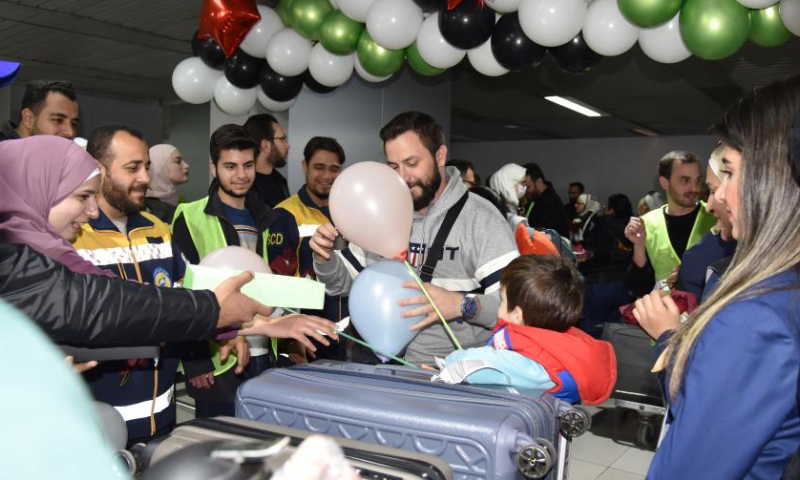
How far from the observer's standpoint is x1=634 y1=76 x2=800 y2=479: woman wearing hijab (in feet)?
2.56

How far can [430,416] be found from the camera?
1068 millimetres

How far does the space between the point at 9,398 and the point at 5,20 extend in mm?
7394

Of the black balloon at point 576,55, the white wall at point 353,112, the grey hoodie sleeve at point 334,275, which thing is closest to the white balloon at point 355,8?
the black balloon at point 576,55

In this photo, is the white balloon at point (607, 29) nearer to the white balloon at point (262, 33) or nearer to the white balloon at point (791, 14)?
the white balloon at point (791, 14)

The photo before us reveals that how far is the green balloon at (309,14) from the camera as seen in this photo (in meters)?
4.25

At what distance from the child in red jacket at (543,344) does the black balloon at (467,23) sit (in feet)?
7.91

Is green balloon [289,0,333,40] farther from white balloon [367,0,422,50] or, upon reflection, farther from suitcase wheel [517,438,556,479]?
suitcase wheel [517,438,556,479]

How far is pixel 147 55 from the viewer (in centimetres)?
796

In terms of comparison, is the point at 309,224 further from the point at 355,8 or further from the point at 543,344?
the point at 543,344

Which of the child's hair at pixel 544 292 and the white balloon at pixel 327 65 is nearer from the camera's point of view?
the child's hair at pixel 544 292

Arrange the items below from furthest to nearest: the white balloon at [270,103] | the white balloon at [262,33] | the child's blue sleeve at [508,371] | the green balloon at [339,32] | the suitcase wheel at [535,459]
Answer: the white balloon at [270,103]
the white balloon at [262,33]
the green balloon at [339,32]
the child's blue sleeve at [508,371]
the suitcase wheel at [535,459]

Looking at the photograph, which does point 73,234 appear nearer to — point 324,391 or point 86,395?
point 324,391

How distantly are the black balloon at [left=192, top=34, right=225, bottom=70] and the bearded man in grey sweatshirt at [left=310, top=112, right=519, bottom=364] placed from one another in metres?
2.96

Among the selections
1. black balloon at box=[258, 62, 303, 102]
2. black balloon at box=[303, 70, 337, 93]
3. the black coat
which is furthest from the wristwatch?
black balloon at box=[303, 70, 337, 93]
